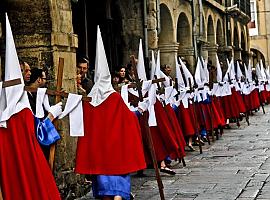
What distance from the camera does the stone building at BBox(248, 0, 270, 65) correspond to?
151 ft

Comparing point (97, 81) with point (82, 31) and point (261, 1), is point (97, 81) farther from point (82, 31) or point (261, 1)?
point (261, 1)

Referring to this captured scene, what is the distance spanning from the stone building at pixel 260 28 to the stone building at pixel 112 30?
14756mm

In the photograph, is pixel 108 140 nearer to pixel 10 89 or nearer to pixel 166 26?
pixel 10 89

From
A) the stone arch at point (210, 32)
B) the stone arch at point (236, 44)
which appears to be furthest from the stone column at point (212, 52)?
the stone arch at point (236, 44)

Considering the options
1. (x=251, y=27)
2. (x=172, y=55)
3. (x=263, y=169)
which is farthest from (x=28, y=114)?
(x=251, y=27)

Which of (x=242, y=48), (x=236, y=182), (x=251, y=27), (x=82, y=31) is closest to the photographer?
(x=236, y=182)

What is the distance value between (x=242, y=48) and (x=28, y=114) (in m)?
27.5

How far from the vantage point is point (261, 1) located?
4650cm

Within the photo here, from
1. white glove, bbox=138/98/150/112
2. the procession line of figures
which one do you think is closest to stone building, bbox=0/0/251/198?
white glove, bbox=138/98/150/112

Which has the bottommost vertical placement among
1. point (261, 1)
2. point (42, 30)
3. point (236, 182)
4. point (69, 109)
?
point (236, 182)

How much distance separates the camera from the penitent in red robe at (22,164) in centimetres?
546

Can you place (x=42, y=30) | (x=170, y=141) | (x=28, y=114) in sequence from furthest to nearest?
(x=170, y=141) < (x=42, y=30) < (x=28, y=114)

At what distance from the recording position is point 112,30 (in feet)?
46.4

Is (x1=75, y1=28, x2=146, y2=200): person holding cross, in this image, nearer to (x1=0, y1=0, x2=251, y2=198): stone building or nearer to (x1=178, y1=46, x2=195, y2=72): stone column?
(x1=0, y1=0, x2=251, y2=198): stone building
